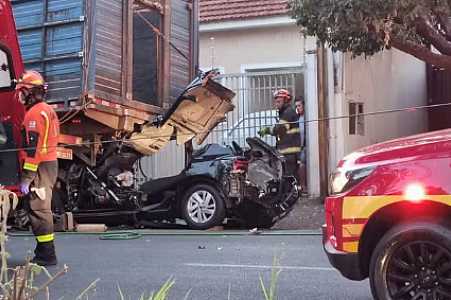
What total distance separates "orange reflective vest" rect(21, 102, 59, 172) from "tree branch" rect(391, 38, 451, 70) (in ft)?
17.2

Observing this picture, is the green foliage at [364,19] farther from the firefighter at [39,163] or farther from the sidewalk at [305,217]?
the firefighter at [39,163]

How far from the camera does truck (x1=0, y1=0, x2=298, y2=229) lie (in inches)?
384

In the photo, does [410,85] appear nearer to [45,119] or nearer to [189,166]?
[189,166]

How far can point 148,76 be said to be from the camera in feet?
36.4

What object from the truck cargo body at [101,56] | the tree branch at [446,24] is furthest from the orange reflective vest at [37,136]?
the tree branch at [446,24]

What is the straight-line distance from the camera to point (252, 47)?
1650cm

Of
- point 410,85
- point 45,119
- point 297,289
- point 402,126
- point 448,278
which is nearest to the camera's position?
point 448,278

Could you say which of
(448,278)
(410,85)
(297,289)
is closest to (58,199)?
(297,289)

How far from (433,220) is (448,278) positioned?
323 millimetres

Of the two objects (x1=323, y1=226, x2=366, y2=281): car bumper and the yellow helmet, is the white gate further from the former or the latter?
(x1=323, y1=226, x2=366, y2=281): car bumper

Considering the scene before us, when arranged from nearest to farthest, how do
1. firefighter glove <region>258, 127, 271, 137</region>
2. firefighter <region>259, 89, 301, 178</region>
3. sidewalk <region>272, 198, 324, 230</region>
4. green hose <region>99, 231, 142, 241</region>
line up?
1. green hose <region>99, 231, 142, 241</region>
2. sidewalk <region>272, 198, 324, 230</region>
3. firefighter <region>259, 89, 301, 178</region>
4. firefighter glove <region>258, 127, 271, 137</region>

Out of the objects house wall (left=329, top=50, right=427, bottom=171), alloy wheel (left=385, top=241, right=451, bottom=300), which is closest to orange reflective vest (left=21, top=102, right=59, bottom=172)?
alloy wheel (left=385, top=241, right=451, bottom=300)

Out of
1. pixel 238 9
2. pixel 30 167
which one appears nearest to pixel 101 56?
pixel 30 167

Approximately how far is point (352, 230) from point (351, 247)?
0.11m
